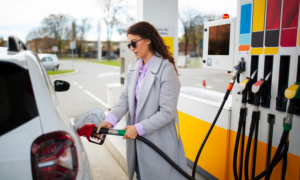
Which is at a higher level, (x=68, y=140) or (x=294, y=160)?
(x=68, y=140)

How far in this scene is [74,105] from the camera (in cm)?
832

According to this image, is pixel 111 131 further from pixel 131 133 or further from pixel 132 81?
pixel 132 81

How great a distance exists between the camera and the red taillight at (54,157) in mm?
1212

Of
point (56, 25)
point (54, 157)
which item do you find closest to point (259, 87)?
point (54, 157)

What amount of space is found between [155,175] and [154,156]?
15 cm

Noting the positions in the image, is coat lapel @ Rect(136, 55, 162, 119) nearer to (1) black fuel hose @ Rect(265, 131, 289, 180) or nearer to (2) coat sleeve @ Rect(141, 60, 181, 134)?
Answer: (2) coat sleeve @ Rect(141, 60, 181, 134)

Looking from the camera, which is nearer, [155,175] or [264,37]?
[155,175]

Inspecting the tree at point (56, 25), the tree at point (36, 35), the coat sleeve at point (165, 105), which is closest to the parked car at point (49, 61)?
the coat sleeve at point (165, 105)

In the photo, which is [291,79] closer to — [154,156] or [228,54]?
[228,54]

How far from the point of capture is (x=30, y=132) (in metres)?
1.23

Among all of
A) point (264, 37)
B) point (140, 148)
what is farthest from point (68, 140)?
point (264, 37)

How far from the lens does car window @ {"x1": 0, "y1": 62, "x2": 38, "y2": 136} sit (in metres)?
1.29

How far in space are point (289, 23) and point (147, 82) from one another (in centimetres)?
123

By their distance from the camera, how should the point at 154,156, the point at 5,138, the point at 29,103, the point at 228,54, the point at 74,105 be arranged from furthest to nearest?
the point at 74,105
the point at 228,54
the point at 154,156
the point at 29,103
the point at 5,138
